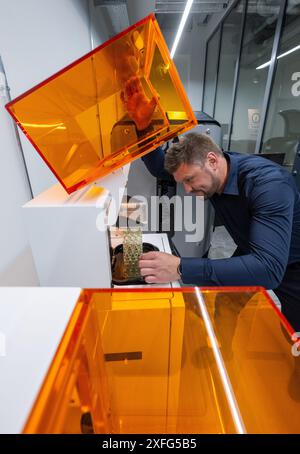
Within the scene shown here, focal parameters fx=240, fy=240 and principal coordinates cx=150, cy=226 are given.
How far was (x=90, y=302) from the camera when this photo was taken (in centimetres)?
44

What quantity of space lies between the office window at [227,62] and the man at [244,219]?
12.7 ft

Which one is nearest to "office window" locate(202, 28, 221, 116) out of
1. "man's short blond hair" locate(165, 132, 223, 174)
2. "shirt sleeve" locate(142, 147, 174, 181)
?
"shirt sleeve" locate(142, 147, 174, 181)

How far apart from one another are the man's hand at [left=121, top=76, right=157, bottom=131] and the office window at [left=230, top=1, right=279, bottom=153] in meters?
2.85

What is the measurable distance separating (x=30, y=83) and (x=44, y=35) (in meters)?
0.30

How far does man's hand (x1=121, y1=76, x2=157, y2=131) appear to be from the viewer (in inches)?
33.6

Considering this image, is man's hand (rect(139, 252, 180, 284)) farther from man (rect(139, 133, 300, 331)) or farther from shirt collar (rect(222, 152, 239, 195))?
shirt collar (rect(222, 152, 239, 195))

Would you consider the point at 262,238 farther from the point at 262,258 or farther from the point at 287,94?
the point at 287,94

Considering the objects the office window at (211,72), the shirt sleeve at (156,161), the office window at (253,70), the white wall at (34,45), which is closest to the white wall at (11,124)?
the white wall at (34,45)

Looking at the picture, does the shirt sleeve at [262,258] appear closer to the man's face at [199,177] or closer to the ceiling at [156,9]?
the man's face at [199,177]

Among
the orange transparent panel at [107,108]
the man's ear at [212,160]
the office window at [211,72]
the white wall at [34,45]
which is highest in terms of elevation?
the office window at [211,72]

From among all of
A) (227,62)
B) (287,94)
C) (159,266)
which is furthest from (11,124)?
(227,62)

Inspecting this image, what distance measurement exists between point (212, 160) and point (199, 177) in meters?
0.10

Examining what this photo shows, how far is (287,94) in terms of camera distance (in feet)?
8.54

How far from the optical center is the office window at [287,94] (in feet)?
7.80
